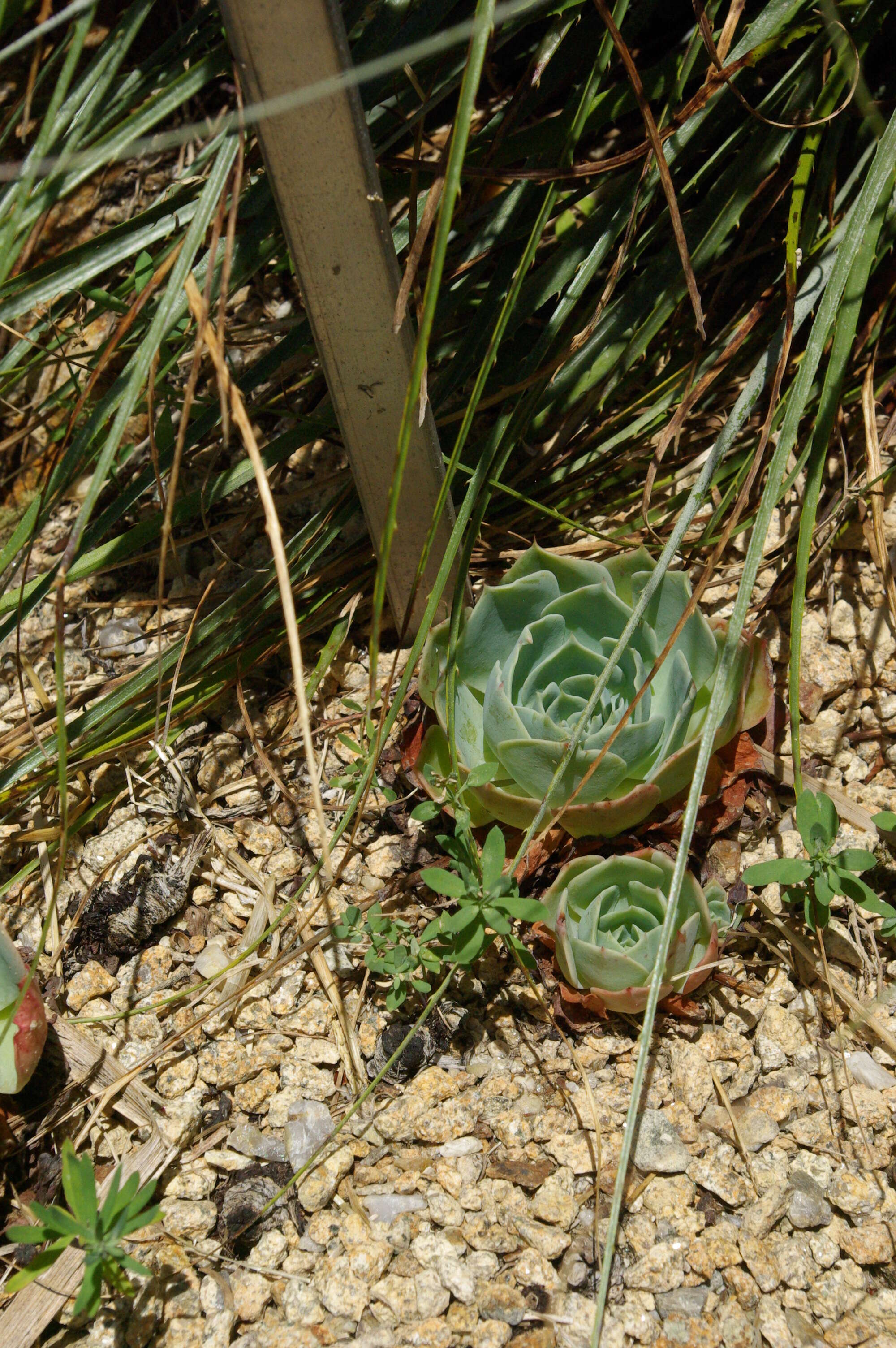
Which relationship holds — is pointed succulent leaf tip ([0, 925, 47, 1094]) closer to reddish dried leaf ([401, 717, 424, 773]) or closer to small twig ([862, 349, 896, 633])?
reddish dried leaf ([401, 717, 424, 773])

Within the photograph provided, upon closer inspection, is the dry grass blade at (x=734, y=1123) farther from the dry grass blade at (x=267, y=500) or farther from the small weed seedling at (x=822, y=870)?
the dry grass blade at (x=267, y=500)

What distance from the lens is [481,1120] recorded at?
1.09m

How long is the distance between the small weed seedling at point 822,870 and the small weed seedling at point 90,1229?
708 millimetres

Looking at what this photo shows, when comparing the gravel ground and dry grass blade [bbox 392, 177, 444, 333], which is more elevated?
dry grass blade [bbox 392, 177, 444, 333]

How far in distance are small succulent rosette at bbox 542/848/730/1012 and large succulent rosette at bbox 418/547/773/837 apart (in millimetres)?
65

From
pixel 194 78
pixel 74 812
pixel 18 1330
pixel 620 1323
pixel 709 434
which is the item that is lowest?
pixel 620 1323

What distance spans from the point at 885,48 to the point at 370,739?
131 cm

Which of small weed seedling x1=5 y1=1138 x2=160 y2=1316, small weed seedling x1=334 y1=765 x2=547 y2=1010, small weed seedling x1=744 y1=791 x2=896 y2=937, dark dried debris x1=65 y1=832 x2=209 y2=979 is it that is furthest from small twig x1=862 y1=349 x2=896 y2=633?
small weed seedling x1=5 y1=1138 x2=160 y2=1316

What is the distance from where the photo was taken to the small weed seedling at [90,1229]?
88 cm

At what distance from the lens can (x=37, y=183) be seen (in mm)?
1354

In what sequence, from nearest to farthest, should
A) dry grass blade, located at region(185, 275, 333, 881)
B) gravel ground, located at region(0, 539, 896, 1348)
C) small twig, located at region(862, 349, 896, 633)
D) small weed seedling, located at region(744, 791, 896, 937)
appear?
dry grass blade, located at region(185, 275, 333, 881), gravel ground, located at region(0, 539, 896, 1348), small weed seedling, located at region(744, 791, 896, 937), small twig, located at region(862, 349, 896, 633)

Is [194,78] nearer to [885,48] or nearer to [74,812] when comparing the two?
[74,812]

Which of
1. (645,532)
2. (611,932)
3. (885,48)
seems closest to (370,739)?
(611,932)

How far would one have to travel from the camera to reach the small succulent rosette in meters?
1.05
